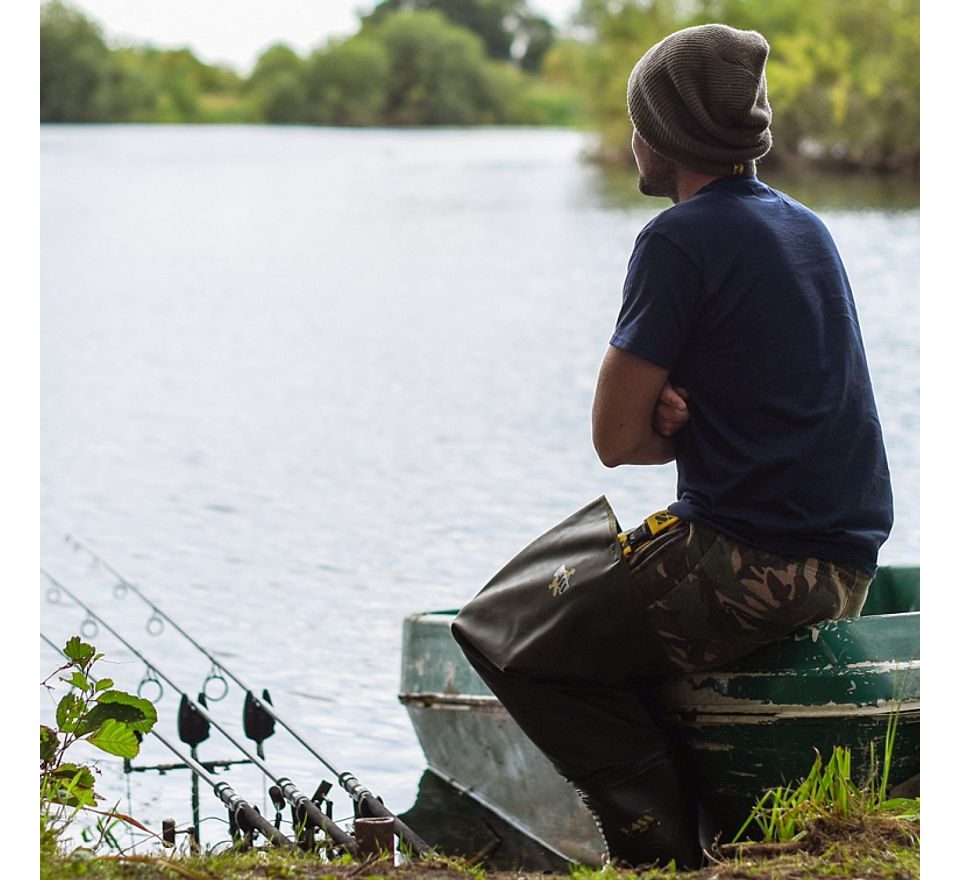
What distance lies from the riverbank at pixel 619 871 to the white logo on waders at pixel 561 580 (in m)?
0.55

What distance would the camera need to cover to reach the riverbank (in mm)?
2830

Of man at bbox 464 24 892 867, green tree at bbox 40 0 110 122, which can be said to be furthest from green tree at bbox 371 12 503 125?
man at bbox 464 24 892 867

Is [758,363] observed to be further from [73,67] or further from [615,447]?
[73,67]

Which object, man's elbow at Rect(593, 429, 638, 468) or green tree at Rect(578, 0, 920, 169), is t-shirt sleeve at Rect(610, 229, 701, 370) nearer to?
man's elbow at Rect(593, 429, 638, 468)

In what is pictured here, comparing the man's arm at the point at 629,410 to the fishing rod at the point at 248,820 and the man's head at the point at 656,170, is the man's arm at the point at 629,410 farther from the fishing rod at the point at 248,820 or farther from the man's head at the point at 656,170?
the fishing rod at the point at 248,820

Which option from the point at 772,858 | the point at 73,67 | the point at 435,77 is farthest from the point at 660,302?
the point at 435,77

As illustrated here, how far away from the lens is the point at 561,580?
129 inches

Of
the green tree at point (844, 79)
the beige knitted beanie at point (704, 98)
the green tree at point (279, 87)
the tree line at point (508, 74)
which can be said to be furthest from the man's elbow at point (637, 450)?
the green tree at point (279, 87)

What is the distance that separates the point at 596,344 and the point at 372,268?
11.6 metres

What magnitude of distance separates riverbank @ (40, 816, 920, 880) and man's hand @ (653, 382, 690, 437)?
825 mm

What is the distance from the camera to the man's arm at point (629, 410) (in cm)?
310

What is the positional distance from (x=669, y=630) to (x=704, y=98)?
1062 mm

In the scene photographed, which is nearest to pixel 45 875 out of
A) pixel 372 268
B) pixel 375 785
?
pixel 375 785
